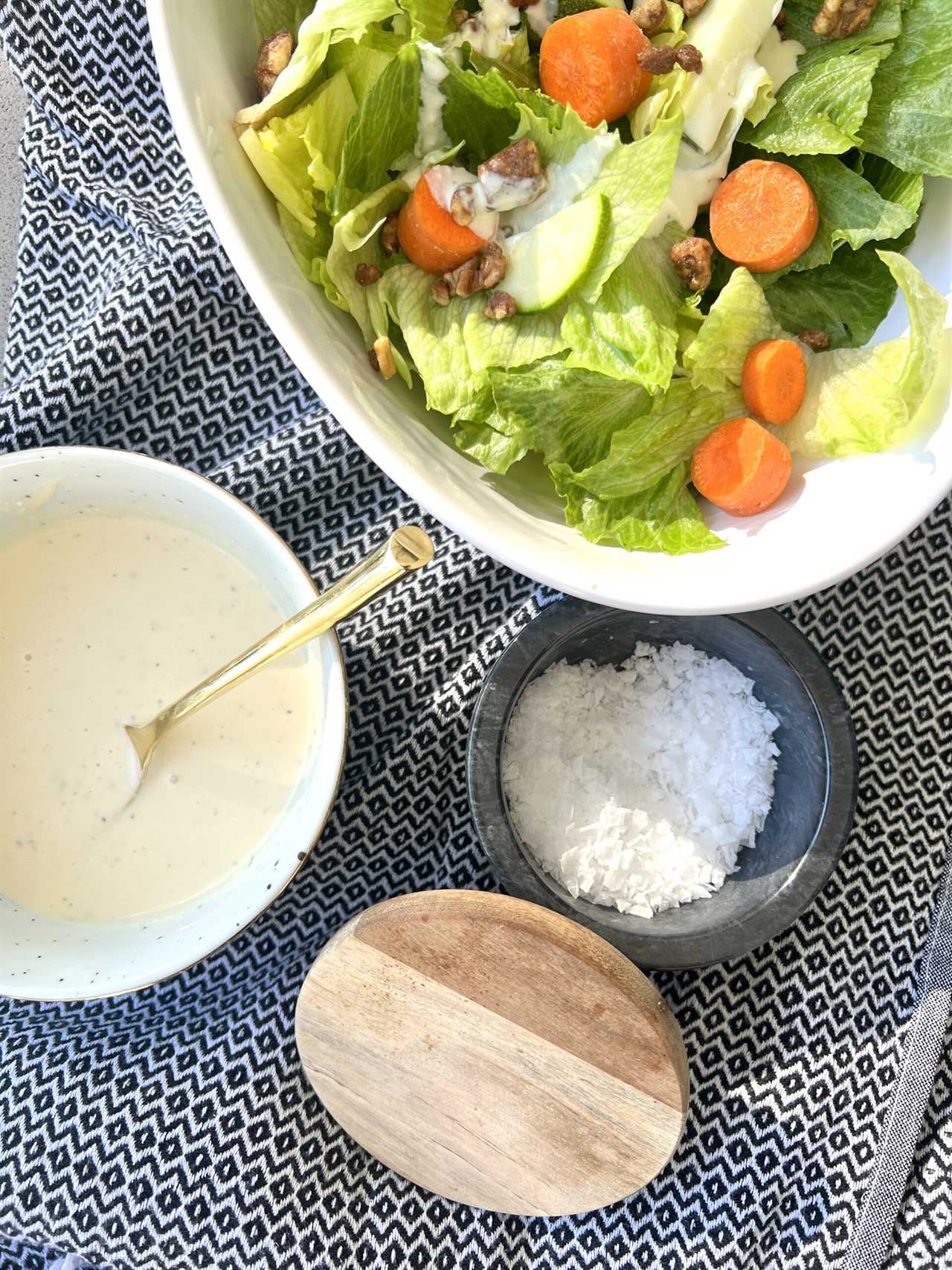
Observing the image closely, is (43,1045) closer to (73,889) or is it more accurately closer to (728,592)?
(73,889)

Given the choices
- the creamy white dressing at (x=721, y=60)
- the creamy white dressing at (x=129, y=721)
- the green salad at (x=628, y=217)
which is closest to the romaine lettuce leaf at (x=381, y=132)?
the green salad at (x=628, y=217)

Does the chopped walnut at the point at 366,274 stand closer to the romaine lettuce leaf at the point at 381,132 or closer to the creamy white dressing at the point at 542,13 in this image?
the romaine lettuce leaf at the point at 381,132

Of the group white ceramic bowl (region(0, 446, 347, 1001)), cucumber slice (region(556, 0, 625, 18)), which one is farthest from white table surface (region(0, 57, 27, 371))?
cucumber slice (region(556, 0, 625, 18))

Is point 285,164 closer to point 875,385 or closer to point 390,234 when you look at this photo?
point 390,234

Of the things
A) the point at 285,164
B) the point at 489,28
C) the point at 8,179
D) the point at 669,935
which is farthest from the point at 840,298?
the point at 8,179

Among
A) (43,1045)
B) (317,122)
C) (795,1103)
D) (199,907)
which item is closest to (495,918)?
(199,907)

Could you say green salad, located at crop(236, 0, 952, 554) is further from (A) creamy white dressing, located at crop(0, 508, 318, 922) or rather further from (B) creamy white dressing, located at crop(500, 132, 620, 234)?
(A) creamy white dressing, located at crop(0, 508, 318, 922)

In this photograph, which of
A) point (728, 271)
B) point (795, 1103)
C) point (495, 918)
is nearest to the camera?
point (728, 271)

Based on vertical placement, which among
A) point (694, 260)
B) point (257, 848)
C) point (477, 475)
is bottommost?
point (257, 848)
